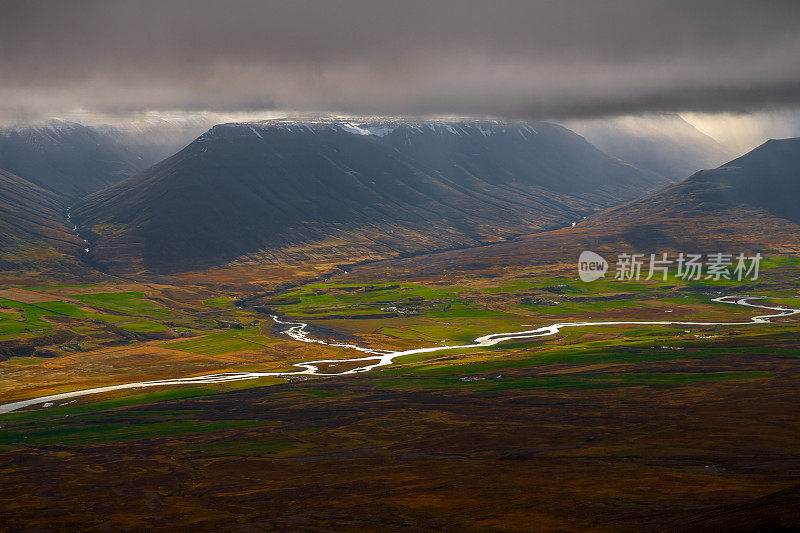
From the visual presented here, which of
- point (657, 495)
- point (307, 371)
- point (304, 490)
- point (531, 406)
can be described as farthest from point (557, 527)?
point (307, 371)

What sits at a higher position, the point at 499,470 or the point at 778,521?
the point at 778,521

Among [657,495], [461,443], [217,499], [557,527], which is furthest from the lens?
[461,443]

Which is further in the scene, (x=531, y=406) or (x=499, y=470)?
(x=531, y=406)

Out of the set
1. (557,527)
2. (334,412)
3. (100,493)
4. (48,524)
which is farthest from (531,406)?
(48,524)

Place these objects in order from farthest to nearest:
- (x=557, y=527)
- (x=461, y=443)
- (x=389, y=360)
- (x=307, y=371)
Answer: (x=389, y=360) → (x=307, y=371) → (x=461, y=443) → (x=557, y=527)

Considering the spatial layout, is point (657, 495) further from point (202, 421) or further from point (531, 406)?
point (202, 421)

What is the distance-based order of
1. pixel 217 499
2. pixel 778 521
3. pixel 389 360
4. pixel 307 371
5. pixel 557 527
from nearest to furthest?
pixel 778 521
pixel 557 527
pixel 217 499
pixel 307 371
pixel 389 360

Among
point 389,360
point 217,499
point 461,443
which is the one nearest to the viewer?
point 217,499

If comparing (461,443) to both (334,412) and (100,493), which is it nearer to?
(334,412)

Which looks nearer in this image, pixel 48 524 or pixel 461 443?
pixel 48 524
